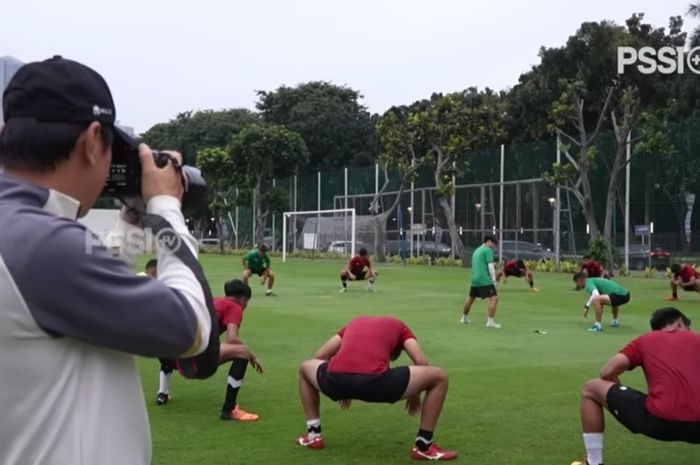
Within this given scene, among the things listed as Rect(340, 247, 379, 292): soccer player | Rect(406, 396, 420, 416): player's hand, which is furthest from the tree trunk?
Rect(406, 396, 420, 416): player's hand

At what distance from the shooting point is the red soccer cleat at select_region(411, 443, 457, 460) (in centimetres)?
687

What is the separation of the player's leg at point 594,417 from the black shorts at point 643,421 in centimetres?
8

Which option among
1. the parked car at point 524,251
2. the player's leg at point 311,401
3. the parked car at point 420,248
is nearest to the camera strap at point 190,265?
the player's leg at point 311,401

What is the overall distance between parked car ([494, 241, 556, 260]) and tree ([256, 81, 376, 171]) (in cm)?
2390

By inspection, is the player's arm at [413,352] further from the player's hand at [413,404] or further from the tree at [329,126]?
the tree at [329,126]

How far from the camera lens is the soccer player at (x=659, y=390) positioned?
591 centimetres

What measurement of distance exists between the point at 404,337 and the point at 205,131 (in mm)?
65326

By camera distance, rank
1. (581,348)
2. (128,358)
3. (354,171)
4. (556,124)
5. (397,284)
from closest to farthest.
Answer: (128,358) → (581,348) → (397,284) → (556,124) → (354,171)

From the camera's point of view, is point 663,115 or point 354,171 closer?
point 663,115

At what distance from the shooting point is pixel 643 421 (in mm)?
6047

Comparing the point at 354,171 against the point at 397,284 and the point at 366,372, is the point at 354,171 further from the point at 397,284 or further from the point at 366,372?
the point at 366,372

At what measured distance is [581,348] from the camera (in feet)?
43.5

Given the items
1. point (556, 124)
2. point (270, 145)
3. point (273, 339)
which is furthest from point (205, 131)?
point (273, 339)

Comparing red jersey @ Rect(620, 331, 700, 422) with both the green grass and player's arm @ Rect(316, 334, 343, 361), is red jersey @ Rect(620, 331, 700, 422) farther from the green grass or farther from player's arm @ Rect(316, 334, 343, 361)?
player's arm @ Rect(316, 334, 343, 361)
